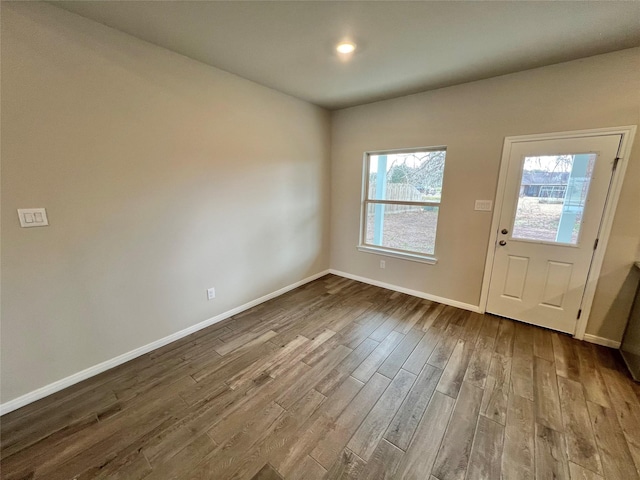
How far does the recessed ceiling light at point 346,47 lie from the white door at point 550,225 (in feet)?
6.20

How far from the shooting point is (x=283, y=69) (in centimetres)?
244

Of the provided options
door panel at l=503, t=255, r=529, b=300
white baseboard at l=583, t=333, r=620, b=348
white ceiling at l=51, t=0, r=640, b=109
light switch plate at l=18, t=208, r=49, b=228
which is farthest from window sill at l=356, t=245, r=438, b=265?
light switch plate at l=18, t=208, r=49, b=228

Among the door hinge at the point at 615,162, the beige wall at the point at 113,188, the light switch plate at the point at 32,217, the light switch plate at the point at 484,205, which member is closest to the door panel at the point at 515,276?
the light switch plate at the point at 484,205

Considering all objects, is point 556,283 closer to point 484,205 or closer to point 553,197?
point 553,197

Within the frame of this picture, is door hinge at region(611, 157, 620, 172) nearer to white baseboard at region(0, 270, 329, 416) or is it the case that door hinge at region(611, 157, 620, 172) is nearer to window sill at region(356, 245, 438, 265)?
window sill at region(356, 245, 438, 265)

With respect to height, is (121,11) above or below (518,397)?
above

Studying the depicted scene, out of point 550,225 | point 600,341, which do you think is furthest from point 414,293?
point 600,341

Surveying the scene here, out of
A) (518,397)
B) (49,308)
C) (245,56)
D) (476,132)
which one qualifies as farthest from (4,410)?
(476,132)

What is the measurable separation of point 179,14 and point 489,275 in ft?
11.9

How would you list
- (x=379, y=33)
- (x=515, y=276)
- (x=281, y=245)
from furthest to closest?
(x=281, y=245), (x=515, y=276), (x=379, y=33)

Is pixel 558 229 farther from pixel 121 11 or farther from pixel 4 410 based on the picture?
pixel 4 410

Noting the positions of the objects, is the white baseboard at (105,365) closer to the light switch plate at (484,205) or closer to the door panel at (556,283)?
the light switch plate at (484,205)

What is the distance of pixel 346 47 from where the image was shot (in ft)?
6.69

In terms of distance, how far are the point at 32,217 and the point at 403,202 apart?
3.56m
